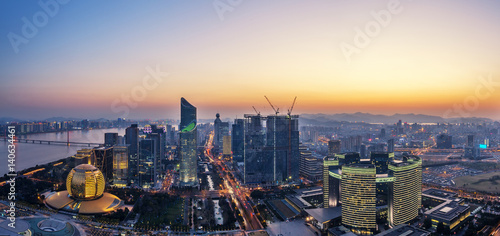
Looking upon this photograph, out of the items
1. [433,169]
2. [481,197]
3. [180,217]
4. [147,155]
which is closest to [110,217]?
[180,217]

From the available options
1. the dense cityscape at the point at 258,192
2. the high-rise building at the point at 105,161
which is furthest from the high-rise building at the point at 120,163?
the high-rise building at the point at 105,161

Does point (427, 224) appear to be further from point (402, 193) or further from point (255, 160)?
point (255, 160)

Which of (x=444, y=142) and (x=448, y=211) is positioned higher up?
(x=444, y=142)

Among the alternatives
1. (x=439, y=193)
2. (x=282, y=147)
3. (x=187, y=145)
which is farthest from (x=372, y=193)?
(x=187, y=145)

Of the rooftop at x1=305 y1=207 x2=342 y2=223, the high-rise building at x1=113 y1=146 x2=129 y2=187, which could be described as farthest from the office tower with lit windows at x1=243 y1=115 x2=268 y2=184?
the high-rise building at x1=113 y1=146 x2=129 y2=187

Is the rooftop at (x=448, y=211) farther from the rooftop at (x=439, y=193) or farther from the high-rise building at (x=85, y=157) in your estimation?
the high-rise building at (x=85, y=157)

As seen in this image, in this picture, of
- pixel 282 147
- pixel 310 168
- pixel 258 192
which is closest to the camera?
pixel 258 192

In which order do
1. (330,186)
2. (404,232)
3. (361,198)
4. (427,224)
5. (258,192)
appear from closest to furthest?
(404,232) < (361,198) < (427,224) < (330,186) < (258,192)
